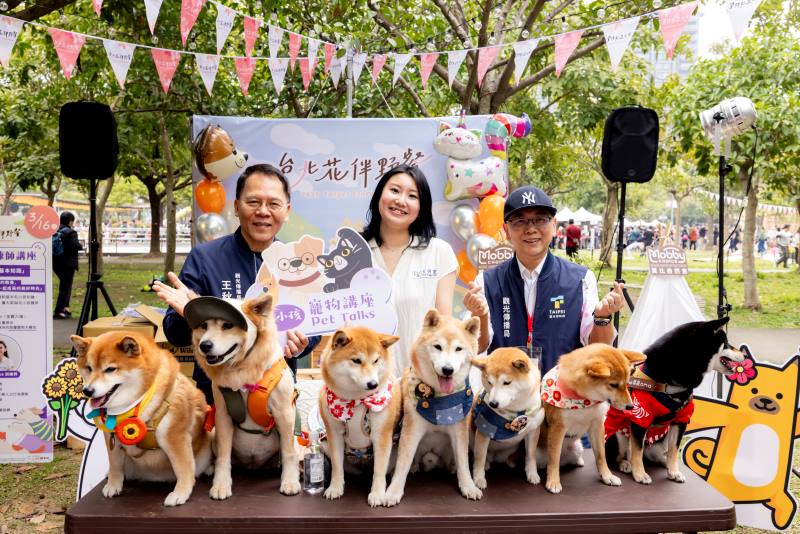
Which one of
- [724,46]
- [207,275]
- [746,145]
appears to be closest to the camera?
[207,275]

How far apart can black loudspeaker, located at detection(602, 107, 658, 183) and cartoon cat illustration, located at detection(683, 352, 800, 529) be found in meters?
1.37

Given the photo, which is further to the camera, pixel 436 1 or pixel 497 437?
pixel 436 1

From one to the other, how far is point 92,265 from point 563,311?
337 cm

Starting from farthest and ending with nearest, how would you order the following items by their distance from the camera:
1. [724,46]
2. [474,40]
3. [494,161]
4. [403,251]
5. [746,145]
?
[724,46] < [474,40] < [746,145] < [494,161] < [403,251]

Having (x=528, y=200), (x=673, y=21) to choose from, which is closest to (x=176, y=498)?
(x=528, y=200)

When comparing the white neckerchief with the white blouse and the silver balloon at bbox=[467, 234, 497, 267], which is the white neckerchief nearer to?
the white blouse

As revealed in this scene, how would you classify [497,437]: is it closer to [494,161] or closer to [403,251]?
[403,251]

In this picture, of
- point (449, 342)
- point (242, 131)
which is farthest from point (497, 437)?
point (242, 131)

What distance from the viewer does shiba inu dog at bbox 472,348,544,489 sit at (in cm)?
183

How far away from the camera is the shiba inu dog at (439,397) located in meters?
1.82

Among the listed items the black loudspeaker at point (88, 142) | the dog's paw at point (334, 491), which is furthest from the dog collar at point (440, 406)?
the black loudspeaker at point (88, 142)

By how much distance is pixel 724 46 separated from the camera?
1803 centimetres

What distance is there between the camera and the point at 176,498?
179 centimetres

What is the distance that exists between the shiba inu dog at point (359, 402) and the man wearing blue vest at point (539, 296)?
26.8 inches
